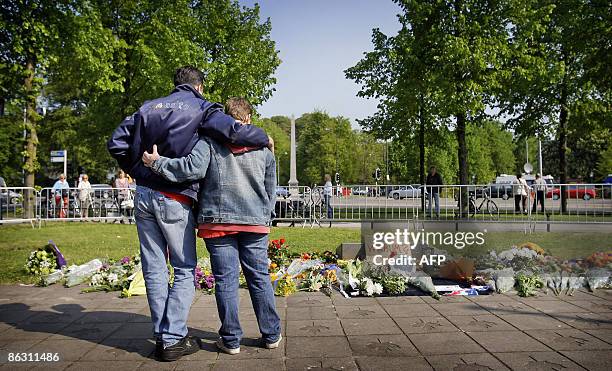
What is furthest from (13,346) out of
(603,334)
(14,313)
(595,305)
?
(595,305)

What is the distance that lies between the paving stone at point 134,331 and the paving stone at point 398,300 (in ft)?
8.38

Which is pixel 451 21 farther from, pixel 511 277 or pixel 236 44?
pixel 511 277

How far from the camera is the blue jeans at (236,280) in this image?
366 cm

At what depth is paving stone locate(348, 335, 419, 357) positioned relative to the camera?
3.64 meters

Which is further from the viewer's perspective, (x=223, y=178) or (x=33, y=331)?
(x=33, y=331)

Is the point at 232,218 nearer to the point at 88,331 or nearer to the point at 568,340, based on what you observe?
the point at 88,331

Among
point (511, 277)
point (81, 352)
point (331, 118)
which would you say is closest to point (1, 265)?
point (81, 352)

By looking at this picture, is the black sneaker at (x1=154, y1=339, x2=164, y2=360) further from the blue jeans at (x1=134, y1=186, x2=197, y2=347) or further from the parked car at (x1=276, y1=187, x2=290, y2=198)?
the parked car at (x1=276, y1=187, x2=290, y2=198)

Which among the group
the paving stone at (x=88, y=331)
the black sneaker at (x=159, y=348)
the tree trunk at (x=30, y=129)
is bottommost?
the paving stone at (x=88, y=331)

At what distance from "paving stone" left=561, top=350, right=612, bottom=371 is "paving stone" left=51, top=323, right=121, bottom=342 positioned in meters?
3.87

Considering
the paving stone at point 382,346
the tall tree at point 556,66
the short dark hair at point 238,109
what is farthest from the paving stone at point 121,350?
the tall tree at point 556,66

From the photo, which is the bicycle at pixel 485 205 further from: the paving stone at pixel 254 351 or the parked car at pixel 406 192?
the paving stone at pixel 254 351

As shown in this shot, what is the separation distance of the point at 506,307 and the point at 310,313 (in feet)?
7.09

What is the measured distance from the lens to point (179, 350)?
3.56 meters
